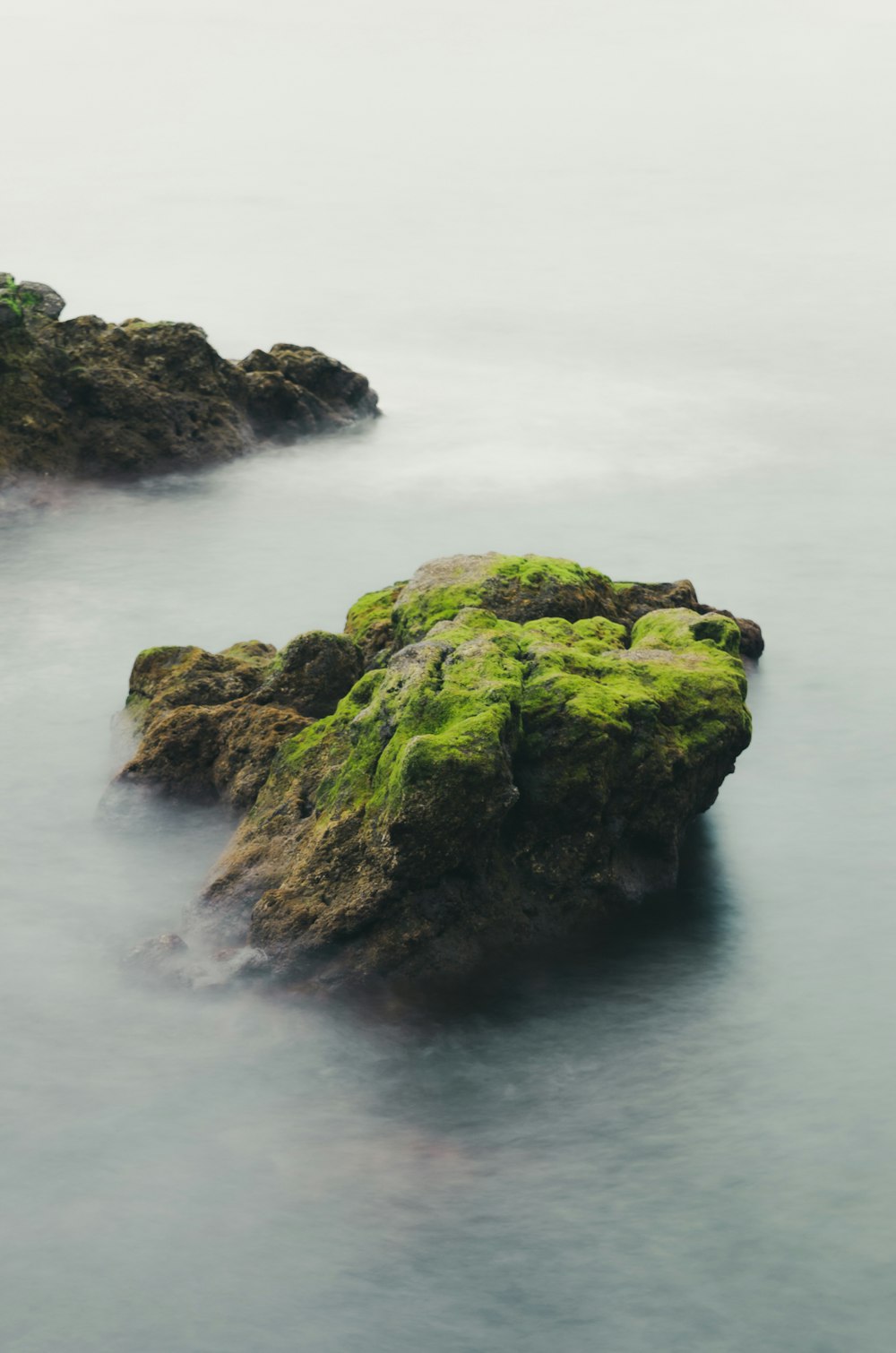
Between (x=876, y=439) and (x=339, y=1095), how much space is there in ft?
74.8

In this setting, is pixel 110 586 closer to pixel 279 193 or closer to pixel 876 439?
pixel 876 439

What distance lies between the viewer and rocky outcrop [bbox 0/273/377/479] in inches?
1034

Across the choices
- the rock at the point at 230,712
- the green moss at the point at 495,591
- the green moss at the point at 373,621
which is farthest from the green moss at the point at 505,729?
the green moss at the point at 373,621

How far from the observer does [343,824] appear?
14.1 m

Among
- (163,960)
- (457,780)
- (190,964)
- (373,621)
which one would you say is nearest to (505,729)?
(457,780)

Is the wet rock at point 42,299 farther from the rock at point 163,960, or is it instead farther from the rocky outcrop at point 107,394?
the rock at point 163,960

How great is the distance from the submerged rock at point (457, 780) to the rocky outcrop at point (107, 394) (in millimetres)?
10595

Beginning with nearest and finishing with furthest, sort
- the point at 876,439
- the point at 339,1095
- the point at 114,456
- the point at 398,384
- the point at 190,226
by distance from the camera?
the point at 339,1095, the point at 114,456, the point at 876,439, the point at 398,384, the point at 190,226

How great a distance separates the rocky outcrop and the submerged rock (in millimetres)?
10595

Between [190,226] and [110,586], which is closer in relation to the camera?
[110,586]

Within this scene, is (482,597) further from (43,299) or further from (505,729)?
(43,299)

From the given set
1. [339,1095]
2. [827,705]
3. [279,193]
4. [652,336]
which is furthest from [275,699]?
[279,193]

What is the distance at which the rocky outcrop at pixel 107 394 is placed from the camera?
2627 centimetres

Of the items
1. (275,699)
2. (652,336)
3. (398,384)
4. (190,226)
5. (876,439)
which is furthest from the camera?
(190,226)
